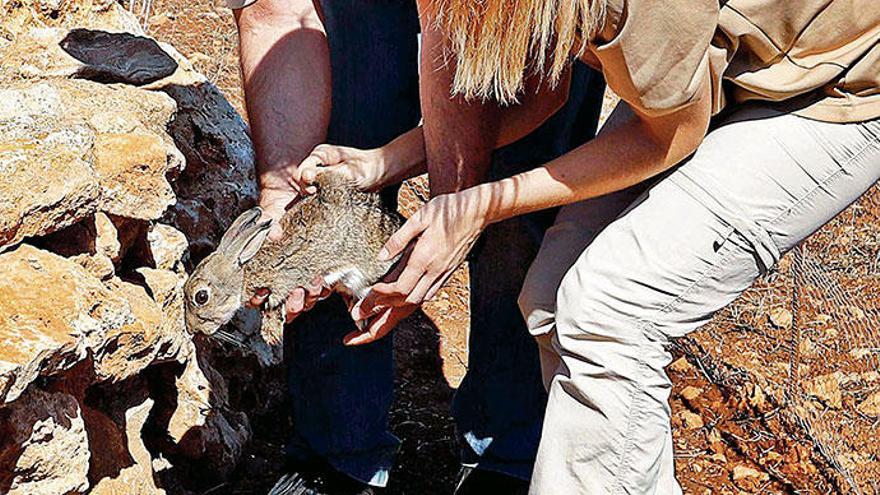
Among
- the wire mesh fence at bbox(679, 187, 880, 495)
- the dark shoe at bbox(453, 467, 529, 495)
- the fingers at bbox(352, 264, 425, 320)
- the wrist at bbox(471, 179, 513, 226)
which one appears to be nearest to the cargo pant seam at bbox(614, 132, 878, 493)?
the wrist at bbox(471, 179, 513, 226)

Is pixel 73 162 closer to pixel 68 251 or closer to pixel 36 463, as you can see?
pixel 68 251

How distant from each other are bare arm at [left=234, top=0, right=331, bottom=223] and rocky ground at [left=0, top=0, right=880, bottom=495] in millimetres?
210

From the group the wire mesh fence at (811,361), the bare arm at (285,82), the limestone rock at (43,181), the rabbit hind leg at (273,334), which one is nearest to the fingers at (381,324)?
the bare arm at (285,82)

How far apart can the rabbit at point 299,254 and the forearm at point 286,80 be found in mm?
126

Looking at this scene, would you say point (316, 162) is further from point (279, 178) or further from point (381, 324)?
point (381, 324)

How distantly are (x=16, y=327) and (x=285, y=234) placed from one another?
0.63 m

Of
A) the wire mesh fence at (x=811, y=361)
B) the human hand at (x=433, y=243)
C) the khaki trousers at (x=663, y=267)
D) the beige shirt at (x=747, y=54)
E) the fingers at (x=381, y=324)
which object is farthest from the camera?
the wire mesh fence at (x=811, y=361)

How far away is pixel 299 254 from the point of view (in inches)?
95.6

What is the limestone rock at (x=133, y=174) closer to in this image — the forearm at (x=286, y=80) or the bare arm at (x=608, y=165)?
the forearm at (x=286, y=80)

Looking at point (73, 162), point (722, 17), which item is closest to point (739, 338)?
point (722, 17)

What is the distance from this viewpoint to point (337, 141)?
2.53 m

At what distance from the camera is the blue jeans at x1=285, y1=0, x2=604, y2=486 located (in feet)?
8.16

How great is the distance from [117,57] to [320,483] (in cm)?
108

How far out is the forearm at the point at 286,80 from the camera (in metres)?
2.45
